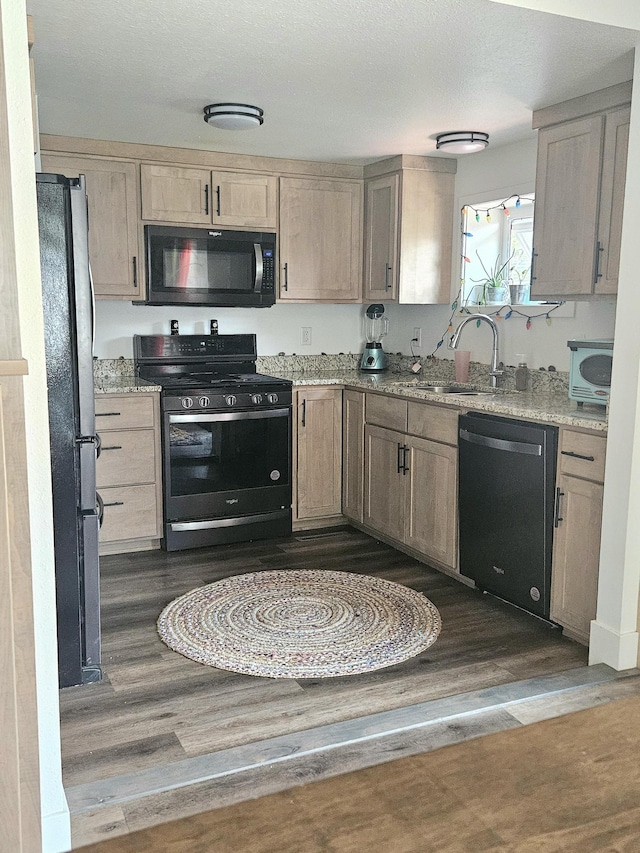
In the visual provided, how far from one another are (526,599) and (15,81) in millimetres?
Answer: 2653

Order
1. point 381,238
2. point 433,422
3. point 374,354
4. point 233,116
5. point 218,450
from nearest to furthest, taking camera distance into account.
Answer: point 233,116
point 433,422
point 218,450
point 381,238
point 374,354

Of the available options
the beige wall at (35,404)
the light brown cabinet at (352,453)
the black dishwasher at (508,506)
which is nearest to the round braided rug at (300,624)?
the black dishwasher at (508,506)

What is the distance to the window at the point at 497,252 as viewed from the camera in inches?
164

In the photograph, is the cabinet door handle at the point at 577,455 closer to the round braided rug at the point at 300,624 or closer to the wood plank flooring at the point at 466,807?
the round braided rug at the point at 300,624

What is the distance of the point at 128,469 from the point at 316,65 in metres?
2.21

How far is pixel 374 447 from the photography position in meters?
4.38

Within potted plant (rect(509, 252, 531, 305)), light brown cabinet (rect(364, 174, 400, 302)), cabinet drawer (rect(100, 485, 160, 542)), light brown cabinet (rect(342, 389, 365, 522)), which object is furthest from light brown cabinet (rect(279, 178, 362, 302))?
cabinet drawer (rect(100, 485, 160, 542))

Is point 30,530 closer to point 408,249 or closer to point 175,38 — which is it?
point 175,38

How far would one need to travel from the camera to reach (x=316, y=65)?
2.87 meters

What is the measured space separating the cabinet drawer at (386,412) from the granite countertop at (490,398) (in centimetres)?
5

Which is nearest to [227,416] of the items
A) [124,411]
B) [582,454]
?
[124,411]

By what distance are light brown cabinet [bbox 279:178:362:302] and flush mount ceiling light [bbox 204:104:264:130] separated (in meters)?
1.09

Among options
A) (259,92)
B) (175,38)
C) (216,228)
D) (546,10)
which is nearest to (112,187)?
(216,228)

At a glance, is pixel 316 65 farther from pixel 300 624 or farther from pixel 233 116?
pixel 300 624
